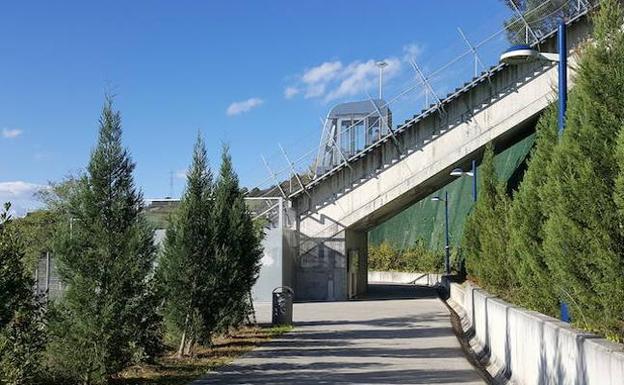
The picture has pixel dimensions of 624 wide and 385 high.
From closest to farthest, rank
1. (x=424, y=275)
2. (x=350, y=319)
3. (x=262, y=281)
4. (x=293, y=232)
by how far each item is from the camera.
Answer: (x=350, y=319) → (x=262, y=281) → (x=293, y=232) → (x=424, y=275)

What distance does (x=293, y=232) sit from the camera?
108 feet

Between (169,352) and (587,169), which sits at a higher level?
(587,169)

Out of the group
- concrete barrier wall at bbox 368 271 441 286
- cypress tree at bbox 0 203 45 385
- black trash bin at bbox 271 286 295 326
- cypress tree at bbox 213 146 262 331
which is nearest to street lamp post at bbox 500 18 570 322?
cypress tree at bbox 213 146 262 331

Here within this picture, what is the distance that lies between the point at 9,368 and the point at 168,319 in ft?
21.2

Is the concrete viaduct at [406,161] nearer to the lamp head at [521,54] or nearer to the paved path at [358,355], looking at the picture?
the paved path at [358,355]

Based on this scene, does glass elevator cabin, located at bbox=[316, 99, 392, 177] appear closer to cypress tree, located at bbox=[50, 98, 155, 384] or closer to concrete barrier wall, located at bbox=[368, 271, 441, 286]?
concrete barrier wall, located at bbox=[368, 271, 441, 286]

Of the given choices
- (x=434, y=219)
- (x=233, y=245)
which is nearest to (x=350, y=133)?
(x=233, y=245)

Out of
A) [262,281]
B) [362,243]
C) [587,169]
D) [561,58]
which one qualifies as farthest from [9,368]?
[362,243]

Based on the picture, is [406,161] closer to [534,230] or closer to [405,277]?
[405,277]

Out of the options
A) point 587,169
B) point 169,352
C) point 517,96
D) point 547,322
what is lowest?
point 169,352

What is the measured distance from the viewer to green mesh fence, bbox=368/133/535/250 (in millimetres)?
61344

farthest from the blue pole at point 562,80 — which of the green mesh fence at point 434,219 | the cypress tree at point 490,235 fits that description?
the green mesh fence at point 434,219

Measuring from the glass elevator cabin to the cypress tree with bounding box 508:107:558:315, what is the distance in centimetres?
1978

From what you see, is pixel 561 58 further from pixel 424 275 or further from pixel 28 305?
pixel 424 275
